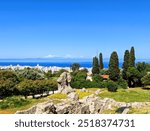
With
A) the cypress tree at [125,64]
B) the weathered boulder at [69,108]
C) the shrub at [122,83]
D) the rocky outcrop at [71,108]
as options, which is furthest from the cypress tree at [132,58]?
the weathered boulder at [69,108]

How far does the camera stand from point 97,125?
16.0 feet

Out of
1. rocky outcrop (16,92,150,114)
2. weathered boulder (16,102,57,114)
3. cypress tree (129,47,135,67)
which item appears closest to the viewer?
weathered boulder (16,102,57,114)

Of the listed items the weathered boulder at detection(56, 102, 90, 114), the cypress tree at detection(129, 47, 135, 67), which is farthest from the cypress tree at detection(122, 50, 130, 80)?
the weathered boulder at detection(56, 102, 90, 114)

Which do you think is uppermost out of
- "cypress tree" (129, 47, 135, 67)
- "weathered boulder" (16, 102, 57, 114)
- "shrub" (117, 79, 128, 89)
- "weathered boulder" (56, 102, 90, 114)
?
"cypress tree" (129, 47, 135, 67)

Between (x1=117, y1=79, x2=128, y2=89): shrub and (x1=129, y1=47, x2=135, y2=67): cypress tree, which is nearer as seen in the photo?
(x1=117, y1=79, x2=128, y2=89): shrub

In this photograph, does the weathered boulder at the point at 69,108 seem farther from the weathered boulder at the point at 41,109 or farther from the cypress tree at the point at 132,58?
the cypress tree at the point at 132,58

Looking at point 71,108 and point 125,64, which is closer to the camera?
point 71,108

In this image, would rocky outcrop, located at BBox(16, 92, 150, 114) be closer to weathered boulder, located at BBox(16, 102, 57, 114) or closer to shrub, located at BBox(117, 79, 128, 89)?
weathered boulder, located at BBox(16, 102, 57, 114)

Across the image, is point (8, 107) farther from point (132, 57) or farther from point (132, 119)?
point (132, 57)

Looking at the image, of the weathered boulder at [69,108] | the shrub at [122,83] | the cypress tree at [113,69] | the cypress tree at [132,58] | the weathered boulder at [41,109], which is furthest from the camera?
the cypress tree at [132,58]

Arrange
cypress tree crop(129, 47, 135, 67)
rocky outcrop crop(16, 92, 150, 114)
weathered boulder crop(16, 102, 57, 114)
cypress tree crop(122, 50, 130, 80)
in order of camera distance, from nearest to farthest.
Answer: weathered boulder crop(16, 102, 57, 114) < rocky outcrop crop(16, 92, 150, 114) < cypress tree crop(122, 50, 130, 80) < cypress tree crop(129, 47, 135, 67)

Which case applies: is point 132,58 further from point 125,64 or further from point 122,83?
point 122,83

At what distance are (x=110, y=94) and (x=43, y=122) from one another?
34004 mm

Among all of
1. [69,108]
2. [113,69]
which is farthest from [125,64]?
[69,108]
